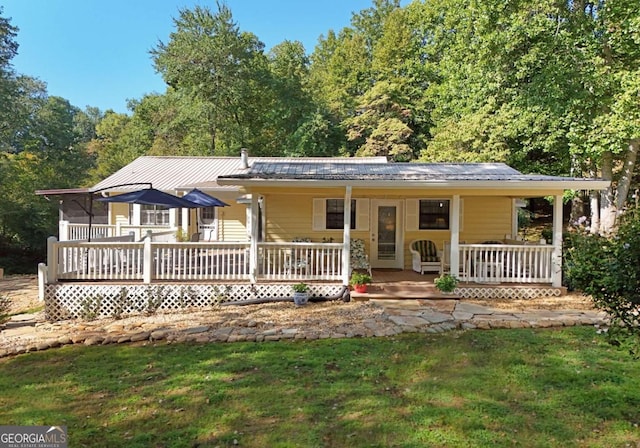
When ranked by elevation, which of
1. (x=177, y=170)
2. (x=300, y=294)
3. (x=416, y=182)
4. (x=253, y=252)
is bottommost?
(x=300, y=294)

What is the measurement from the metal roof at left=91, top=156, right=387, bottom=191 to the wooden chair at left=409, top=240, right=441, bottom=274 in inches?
232

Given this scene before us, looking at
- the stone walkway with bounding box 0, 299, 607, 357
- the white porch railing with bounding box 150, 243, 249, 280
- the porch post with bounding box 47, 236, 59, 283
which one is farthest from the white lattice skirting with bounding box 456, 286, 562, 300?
the porch post with bounding box 47, 236, 59, 283

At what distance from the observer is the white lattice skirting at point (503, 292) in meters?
8.64

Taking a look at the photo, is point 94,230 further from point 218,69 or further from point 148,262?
point 218,69

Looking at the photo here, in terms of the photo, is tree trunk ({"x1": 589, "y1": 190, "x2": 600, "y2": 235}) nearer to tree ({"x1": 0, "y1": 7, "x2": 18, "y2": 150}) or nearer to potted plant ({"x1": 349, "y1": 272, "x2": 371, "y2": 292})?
potted plant ({"x1": 349, "y1": 272, "x2": 371, "y2": 292})

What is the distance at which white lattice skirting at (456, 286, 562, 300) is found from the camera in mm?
8641

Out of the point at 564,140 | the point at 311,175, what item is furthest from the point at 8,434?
the point at 564,140

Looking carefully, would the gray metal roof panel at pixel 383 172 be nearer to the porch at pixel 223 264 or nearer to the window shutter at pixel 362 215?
the window shutter at pixel 362 215

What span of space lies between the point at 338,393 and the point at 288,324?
9.18 ft

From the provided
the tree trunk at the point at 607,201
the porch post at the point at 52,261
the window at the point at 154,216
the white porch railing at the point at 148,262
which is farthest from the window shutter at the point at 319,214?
the tree trunk at the point at 607,201

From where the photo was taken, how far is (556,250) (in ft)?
28.4

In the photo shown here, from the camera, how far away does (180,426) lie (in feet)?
11.7

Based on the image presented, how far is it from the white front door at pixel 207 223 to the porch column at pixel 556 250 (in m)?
11.9

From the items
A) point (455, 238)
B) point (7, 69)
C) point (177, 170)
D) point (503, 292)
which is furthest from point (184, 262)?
point (7, 69)
